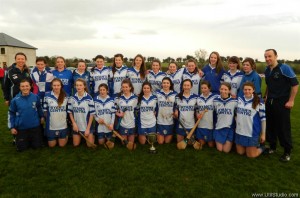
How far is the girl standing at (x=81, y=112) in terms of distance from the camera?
5355mm

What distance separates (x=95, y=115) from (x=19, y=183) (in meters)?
2.06

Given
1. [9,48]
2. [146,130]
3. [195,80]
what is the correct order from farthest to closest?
[9,48], [195,80], [146,130]

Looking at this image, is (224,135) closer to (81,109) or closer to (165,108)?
(165,108)

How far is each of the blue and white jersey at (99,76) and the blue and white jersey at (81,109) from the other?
2.25 feet

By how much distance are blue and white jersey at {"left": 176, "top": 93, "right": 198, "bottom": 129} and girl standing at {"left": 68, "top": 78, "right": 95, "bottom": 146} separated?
1.90m

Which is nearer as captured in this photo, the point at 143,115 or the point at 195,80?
the point at 143,115

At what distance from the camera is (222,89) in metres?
5.15

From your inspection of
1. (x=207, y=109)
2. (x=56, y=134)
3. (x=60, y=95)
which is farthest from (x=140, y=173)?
(x=60, y=95)

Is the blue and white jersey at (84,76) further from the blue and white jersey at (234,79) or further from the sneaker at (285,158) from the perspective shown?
the sneaker at (285,158)

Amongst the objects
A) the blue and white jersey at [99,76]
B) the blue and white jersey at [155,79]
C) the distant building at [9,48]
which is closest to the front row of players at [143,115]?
the blue and white jersey at [155,79]

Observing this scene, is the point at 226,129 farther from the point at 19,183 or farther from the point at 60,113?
the point at 19,183

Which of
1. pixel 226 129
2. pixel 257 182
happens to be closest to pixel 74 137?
pixel 226 129

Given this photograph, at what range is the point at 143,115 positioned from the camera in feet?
18.4

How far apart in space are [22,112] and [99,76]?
1.81 metres
